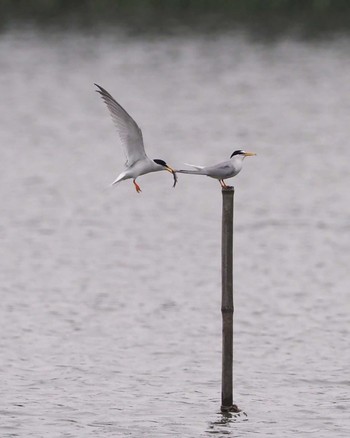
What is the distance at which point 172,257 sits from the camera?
1550 inches

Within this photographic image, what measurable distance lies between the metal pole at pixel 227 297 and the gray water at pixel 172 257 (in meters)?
0.50

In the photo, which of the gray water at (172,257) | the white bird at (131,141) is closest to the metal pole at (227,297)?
the gray water at (172,257)

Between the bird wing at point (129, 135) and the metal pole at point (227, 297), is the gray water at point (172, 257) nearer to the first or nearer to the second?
the metal pole at point (227, 297)

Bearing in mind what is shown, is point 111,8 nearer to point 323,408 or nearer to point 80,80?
point 80,80

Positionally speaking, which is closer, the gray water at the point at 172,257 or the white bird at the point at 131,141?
the white bird at the point at 131,141

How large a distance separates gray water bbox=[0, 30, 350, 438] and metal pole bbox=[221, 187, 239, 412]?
50 cm

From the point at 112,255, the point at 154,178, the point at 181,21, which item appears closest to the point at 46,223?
the point at 112,255

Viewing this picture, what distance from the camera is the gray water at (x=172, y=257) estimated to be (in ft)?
84.8

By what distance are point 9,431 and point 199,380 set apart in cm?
465

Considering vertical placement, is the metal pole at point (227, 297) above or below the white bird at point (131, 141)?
below

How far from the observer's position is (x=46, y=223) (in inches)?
1736

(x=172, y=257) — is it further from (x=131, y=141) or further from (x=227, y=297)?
(x=131, y=141)

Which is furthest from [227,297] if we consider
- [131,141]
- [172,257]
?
[172,257]

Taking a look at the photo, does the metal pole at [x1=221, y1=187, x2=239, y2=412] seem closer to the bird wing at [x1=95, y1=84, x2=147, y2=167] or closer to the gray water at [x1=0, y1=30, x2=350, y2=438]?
the gray water at [x1=0, y1=30, x2=350, y2=438]
